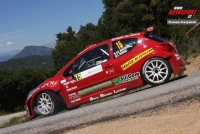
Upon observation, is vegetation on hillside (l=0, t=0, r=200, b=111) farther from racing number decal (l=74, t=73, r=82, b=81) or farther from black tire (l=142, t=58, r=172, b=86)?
racing number decal (l=74, t=73, r=82, b=81)

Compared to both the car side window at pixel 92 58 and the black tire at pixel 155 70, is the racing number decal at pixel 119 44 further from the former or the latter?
the black tire at pixel 155 70

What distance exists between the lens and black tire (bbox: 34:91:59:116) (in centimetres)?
950

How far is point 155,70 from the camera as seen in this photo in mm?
9047

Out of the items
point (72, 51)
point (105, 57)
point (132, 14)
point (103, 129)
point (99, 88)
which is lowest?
point (103, 129)

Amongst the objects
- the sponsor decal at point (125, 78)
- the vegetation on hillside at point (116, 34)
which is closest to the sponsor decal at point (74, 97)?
the sponsor decal at point (125, 78)

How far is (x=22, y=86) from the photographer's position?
27469 millimetres

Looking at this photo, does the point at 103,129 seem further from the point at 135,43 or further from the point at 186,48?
the point at 186,48

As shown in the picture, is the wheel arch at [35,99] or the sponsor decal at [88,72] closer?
the sponsor decal at [88,72]

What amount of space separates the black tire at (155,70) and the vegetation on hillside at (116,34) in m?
7.55

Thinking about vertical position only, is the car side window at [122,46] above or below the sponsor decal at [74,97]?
above

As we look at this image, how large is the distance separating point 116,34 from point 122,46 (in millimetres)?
32929

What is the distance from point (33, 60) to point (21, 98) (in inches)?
2865

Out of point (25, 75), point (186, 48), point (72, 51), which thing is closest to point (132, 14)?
point (72, 51)

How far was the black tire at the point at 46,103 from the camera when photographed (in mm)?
9500
